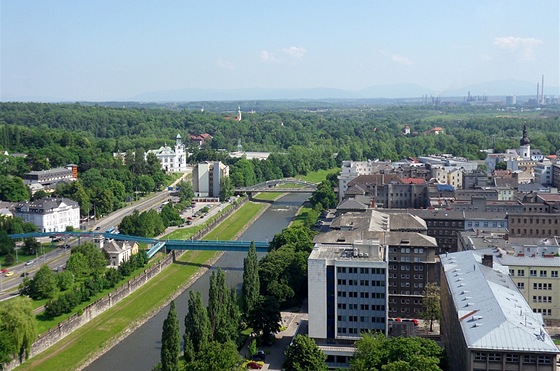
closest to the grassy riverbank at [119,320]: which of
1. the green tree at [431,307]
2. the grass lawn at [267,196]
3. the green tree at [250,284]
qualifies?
the green tree at [250,284]


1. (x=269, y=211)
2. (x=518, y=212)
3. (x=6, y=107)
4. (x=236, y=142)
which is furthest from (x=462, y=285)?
(x=6, y=107)

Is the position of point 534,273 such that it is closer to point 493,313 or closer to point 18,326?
point 493,313

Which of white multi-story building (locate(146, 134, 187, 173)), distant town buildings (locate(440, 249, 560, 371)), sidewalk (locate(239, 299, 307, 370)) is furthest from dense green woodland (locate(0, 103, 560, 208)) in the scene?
distant town buildings (locate(440, 249, 560, 371))

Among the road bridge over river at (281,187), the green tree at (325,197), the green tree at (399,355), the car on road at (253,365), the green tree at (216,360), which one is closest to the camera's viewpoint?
the green tree at (399,355)

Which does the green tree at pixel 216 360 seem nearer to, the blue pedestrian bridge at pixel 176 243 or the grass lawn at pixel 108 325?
the grass lawn at pixel 108 325

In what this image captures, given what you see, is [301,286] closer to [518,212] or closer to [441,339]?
[441,339]

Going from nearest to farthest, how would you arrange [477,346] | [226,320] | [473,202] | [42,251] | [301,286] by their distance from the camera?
[477,346] → [226,320] → [301,286] → [42,251] → [473,202]
